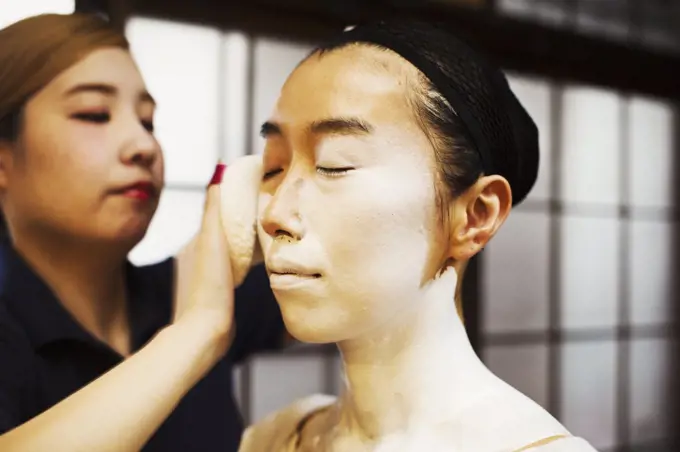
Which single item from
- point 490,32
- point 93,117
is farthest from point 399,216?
point 490,32

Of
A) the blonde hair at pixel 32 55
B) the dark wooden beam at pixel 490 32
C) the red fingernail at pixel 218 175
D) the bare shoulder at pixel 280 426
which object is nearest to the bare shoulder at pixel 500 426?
the bare shoulder at pixel 280 426

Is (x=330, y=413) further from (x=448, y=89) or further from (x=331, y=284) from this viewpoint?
(x=448, y=89)

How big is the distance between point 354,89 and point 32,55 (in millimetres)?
370

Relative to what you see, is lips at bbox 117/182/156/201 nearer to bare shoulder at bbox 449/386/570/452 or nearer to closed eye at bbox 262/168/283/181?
closed eye at bbox 262/168/283/181

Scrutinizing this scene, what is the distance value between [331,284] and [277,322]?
0.26 metres

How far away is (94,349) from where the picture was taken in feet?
2.56

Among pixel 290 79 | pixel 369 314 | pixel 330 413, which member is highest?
pixel 290 79

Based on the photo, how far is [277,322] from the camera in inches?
35.7

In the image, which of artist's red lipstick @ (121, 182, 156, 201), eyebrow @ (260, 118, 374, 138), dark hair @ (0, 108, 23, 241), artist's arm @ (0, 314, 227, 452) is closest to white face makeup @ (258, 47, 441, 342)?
eyebrow @ (260, 118, 374, 138)

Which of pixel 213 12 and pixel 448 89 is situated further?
pixel 213 12

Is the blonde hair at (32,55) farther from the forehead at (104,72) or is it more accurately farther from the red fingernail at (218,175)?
the red fingernail at (218,175)

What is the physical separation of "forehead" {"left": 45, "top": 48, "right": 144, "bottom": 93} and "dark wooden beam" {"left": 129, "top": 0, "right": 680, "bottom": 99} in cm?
9

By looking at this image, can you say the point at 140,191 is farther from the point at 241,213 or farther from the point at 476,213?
the point at 476,213

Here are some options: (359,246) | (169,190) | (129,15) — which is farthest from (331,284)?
(129,15)
